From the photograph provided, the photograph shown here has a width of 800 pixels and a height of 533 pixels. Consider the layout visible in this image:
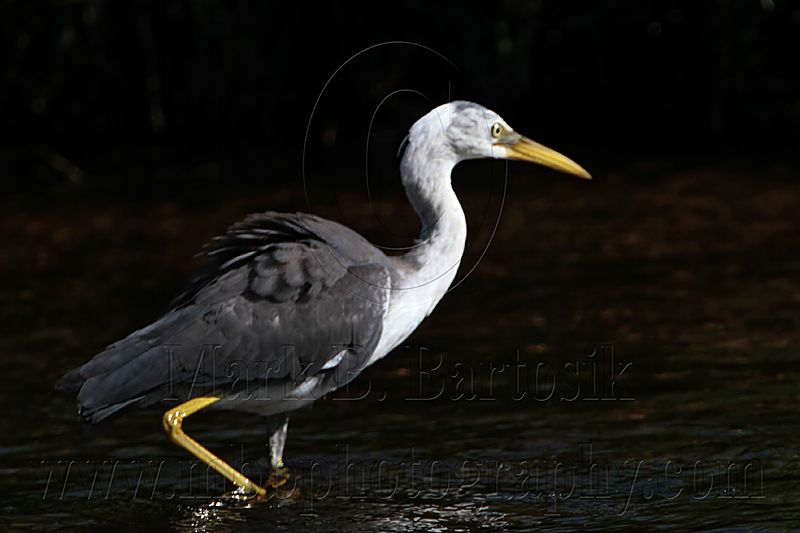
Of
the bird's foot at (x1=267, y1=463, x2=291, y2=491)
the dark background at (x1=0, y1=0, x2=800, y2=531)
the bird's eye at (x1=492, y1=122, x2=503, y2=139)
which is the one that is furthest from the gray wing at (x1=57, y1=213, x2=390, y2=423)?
the bird's eye at (x1=492, y1=122, x2=503, y2=139)

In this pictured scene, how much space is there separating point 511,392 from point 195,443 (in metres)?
2.07

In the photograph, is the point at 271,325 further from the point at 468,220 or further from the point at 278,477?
the point at 468,220

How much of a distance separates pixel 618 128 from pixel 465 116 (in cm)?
873

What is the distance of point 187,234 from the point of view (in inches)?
471

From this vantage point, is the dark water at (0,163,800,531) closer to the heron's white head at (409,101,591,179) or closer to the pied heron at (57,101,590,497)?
the pied heron at (57,101,590,497)

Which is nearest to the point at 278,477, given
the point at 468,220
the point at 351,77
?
the point at 468,220

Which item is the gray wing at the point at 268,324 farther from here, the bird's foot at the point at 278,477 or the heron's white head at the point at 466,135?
the heron's white head at the point at 466,135

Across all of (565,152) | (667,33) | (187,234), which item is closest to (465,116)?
(187,234)

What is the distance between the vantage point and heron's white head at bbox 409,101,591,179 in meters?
6.81

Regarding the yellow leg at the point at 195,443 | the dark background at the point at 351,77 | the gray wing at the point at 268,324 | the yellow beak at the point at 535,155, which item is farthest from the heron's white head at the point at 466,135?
the dark background at the point at 351,77

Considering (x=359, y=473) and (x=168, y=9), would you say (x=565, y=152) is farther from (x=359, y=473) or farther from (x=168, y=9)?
Result: (x=359, y=473)

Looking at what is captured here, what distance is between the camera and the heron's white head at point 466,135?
681 cm

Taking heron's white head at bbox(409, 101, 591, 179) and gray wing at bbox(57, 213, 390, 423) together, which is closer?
gray wing at bbox(57, 213, 390, 423)

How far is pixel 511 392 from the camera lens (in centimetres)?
783
